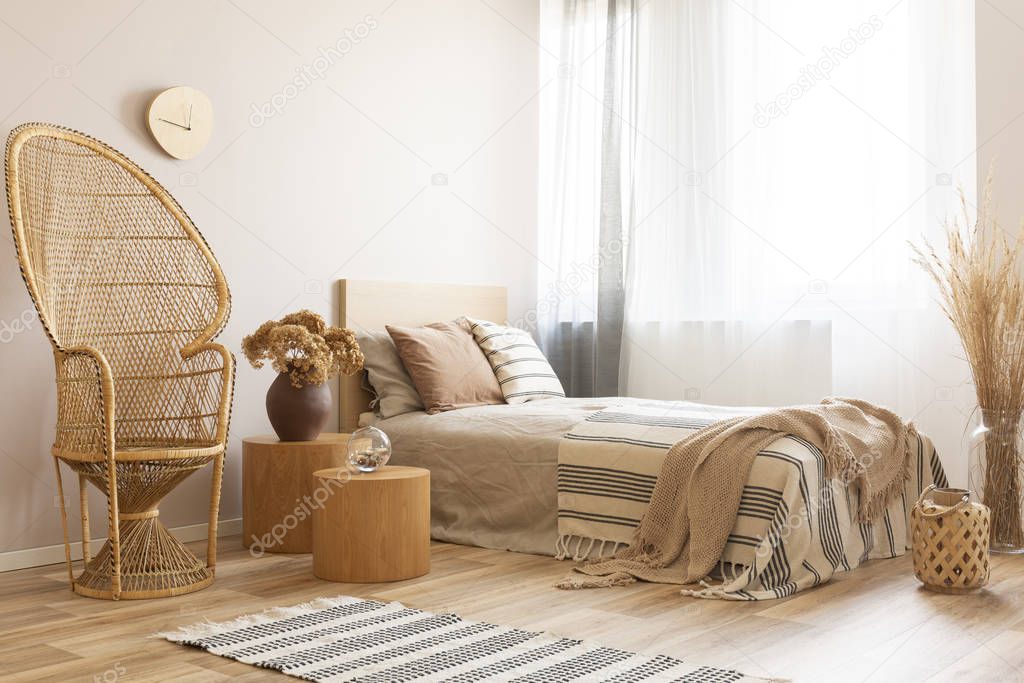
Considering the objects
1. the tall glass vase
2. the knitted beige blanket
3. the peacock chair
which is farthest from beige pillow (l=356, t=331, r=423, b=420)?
the tall glass vase

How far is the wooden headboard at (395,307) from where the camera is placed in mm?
4184

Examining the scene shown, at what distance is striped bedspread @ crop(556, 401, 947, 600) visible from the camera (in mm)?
2863

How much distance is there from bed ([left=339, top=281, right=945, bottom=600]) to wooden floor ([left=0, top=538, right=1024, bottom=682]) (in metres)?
0.10

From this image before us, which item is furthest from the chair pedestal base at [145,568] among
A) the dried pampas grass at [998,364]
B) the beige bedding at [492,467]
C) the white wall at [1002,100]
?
the white wall at [1002,100]

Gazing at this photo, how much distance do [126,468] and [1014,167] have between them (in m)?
3.31

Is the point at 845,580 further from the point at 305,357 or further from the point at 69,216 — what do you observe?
the point at 69,216

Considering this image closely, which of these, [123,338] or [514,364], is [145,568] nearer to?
[123,338]

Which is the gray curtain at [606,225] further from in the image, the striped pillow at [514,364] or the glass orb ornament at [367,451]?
the glass orb ornament at [367,451]

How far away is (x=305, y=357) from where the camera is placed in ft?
11.4

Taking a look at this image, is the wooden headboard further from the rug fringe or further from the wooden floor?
the rug fringe

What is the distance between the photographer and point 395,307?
4.40 m

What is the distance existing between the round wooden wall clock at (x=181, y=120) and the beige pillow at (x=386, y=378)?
98cm

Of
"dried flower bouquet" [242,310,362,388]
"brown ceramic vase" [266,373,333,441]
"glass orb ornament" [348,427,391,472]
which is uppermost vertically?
"dried flower bouquet" [242,310,362,388]

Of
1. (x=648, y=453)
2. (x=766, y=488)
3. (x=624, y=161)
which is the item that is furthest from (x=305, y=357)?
(x=624, y=161)
